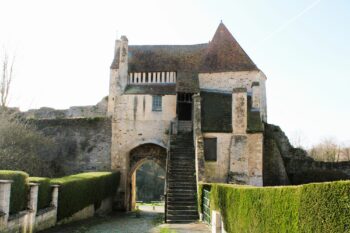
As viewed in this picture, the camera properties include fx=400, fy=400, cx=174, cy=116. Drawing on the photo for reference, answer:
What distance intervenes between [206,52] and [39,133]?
11.6 meters

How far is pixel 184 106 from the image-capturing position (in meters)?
25.2

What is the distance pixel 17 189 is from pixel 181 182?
28.2ft

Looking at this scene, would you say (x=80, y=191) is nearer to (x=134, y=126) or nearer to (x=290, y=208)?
(x=134, y=126)

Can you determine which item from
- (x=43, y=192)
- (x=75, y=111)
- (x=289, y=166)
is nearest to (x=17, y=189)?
(x=43, y=192)

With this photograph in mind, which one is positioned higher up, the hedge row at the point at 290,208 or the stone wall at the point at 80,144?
the stone wall at the point at 80,144

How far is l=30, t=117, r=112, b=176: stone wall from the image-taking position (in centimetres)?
2525

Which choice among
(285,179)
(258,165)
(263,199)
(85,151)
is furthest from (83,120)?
(263,199)

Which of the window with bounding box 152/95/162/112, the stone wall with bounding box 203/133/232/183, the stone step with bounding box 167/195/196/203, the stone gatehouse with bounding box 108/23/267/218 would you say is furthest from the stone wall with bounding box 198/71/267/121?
the stone step with bounding box 167/195/196/203

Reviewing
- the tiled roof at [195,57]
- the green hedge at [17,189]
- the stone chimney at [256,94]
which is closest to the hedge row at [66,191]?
the green hedge at [17,189]

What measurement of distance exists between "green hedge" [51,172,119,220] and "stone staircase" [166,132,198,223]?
3571 millimetres

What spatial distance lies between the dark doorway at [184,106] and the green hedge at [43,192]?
1202cm

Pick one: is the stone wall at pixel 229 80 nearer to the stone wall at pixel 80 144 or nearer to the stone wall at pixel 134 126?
the stone wall at pixel 134 126

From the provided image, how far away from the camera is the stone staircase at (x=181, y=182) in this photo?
16359mm

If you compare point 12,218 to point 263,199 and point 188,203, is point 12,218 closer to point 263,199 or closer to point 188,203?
point 263,199
